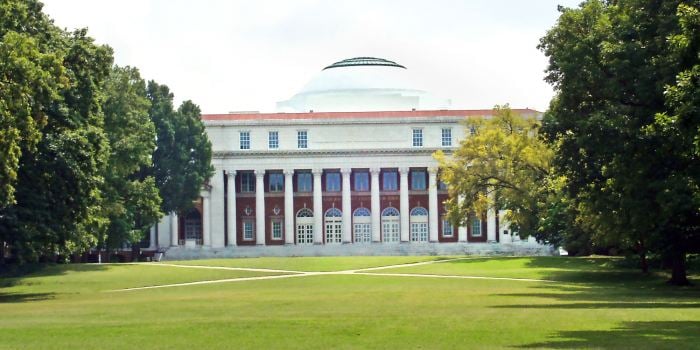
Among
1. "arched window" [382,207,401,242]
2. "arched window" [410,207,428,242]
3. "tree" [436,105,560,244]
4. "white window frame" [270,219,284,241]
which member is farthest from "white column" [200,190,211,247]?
"tree" [436,105,560,244]

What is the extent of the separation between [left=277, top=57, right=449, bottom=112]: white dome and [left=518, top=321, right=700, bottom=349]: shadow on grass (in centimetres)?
10953

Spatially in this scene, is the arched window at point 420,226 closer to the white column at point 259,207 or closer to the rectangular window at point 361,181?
the rectangular window at point 361,181

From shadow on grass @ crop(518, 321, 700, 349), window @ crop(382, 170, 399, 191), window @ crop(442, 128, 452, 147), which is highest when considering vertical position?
window @ crop(442, 128, 452, 147)

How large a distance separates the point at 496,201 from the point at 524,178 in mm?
4454

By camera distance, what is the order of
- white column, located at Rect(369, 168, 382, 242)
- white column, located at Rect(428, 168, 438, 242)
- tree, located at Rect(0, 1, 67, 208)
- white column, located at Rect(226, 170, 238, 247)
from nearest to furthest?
1. tree, located at Rect(0, 1, 67, 208)
2. white column, located at Rect(428, 168, 438, 242)
3. white column, located at Rect(369, 168, 382, 242)
4. white column, located at Rect(226, 170, 238, 247)

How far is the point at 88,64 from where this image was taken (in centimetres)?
5278

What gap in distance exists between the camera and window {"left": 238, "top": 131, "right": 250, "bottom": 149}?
423 ft

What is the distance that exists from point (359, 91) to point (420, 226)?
17965 millimetres

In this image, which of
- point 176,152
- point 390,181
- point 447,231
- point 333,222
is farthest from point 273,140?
point 176,152

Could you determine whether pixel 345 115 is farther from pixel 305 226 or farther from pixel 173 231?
pixel 173 231

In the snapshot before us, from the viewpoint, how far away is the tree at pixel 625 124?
132 feet

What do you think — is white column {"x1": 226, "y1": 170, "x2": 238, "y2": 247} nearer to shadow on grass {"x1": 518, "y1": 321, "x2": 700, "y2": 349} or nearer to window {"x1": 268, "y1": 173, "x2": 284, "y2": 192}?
window {"x1": 268, "y1": 173, "x2": 284, "y2": 192}

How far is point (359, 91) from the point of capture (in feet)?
454

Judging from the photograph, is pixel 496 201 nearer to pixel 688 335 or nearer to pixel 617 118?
pixel 617 118
